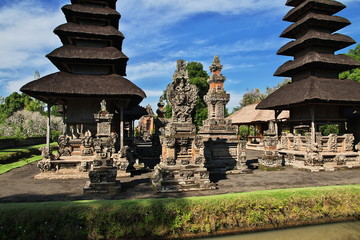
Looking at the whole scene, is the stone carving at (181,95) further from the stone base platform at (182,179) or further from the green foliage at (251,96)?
the green foliage at (251,96)

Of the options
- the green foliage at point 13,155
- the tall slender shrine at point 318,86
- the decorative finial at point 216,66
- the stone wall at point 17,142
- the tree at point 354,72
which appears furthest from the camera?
the tree at point 354,72

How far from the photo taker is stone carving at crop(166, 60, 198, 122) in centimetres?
1055

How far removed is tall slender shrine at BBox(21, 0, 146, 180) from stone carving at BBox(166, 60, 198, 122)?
13.5ft

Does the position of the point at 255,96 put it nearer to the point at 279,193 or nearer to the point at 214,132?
the point at 214,132

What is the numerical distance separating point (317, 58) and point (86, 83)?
615 inches

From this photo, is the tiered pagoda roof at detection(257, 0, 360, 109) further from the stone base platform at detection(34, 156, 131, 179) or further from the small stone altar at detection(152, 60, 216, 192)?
the stone base platform at detection(34, 156, 131, 179)

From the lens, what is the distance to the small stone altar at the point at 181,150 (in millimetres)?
9156

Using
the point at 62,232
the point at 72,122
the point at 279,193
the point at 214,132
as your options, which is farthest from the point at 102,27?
the point at 279,193

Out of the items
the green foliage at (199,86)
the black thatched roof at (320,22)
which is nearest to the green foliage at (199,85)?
the green foliage at (199,86)

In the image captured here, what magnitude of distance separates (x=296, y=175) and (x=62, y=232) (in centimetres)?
1168

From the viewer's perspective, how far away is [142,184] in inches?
409

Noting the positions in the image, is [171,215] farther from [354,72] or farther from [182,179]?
[354,72]

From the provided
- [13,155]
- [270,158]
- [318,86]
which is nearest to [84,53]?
[13,155]

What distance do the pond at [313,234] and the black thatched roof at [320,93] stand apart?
9.08 meters
